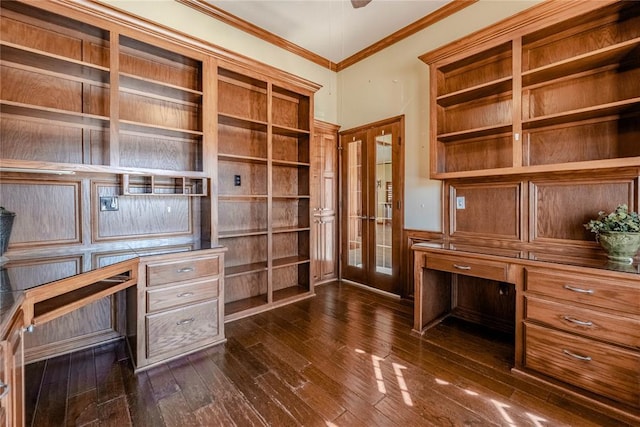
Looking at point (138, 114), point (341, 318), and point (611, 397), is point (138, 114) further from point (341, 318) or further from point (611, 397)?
point (611, 397)

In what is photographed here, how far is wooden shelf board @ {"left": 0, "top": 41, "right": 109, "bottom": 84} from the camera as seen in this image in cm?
191

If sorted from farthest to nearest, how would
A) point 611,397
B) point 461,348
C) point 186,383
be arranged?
point 461,348, point 186,383, point 611,397

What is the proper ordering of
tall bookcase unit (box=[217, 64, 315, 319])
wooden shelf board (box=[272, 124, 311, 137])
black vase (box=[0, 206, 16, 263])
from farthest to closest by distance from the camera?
wooden shelf board (box=[272, 124, 311, 137])
tall bookcase unit (box=[217, 64, 315, 319])
black vase (box=[0, 206, 16, 263])

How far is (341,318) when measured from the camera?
9.79 ft

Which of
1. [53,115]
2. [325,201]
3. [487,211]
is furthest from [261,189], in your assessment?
[487,211]

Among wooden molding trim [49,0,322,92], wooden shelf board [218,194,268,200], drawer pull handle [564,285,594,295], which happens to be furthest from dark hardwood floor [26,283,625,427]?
wooden molding trim [49,0,322,92]

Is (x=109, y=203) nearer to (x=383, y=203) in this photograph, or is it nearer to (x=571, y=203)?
(x=383, y=203)

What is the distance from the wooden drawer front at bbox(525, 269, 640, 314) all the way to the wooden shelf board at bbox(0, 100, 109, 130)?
11.2 feet

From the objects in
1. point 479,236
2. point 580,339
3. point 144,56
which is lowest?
point 580,339

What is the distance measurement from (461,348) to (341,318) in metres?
1.14

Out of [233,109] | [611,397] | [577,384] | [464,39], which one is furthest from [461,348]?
[233,109]

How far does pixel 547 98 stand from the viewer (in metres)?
2.41

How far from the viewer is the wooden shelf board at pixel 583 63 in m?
1.91

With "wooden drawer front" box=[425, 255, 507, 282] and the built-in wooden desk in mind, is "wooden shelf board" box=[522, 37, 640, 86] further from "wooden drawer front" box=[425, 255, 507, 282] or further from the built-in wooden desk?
"wooden drawer front" box=[425, 255, 507, 282]
